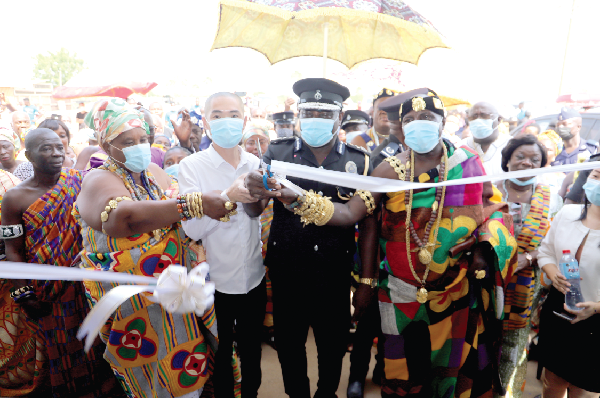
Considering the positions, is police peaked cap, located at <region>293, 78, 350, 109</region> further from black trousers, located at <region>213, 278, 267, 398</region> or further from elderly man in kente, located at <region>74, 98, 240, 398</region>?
black trousers, located at <region>213, 278, 267, 398</region>

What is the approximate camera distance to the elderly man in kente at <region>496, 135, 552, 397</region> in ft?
9.34

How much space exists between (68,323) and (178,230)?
1.41 metres

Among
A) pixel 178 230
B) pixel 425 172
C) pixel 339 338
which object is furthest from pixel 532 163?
pixel 178 230

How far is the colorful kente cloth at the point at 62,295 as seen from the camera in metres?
2.75

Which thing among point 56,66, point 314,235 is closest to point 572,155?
point 314,235

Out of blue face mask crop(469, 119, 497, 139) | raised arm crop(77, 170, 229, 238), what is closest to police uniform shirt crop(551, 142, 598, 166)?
blue face mask crop(469, 119, 497, 139)

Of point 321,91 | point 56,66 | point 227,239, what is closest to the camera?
point 321,91

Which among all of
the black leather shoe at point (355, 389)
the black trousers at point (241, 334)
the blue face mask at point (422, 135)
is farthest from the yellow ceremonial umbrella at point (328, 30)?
the black leather shoe at point (355, 389)

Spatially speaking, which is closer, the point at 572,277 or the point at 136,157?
the point at 136,157

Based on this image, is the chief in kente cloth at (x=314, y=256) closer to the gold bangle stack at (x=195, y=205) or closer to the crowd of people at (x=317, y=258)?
the crowd of people at (x=317, y=258)

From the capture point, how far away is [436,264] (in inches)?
99.1

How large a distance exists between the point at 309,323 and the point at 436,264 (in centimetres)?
96

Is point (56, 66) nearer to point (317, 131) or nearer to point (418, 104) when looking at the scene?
point (317, 131)

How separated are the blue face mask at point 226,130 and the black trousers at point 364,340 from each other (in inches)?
64.6
